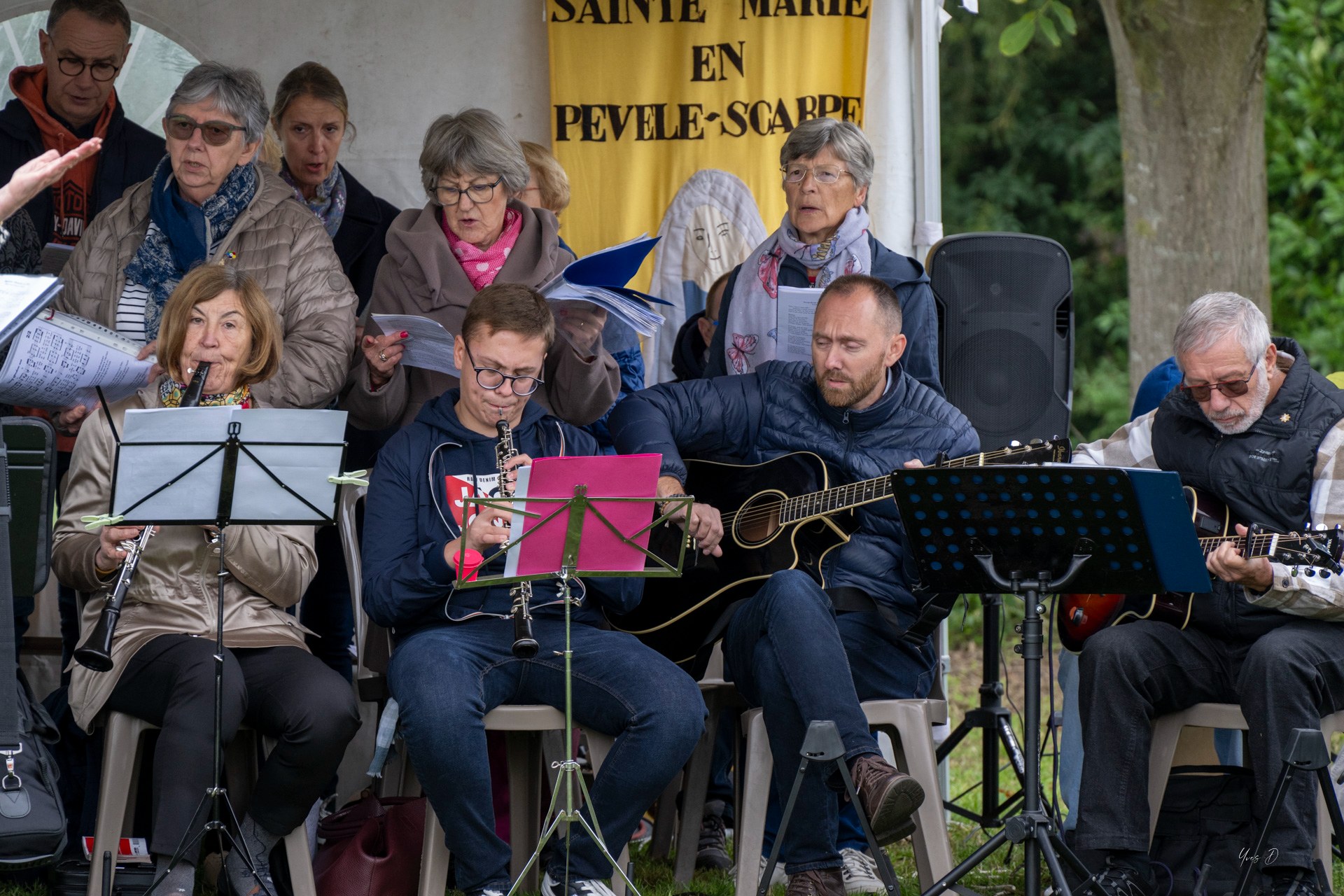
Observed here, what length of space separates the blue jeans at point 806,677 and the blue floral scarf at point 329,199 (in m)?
1.78

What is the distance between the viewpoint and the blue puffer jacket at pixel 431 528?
3.74 meters

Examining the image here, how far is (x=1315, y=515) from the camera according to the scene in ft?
12.8

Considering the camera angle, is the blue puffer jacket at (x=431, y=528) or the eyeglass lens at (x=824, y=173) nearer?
the blue puffer jacket at (x=431, y=528)

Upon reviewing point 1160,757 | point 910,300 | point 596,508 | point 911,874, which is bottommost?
point 911,874

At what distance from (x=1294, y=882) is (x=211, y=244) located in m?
3.04

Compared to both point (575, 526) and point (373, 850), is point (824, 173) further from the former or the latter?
point (373, 850)

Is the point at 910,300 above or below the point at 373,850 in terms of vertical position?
above

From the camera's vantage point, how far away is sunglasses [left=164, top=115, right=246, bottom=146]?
4.19 metres

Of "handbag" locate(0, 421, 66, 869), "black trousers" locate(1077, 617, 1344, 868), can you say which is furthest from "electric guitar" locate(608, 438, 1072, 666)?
"handbag" locate(0, 421, 66, 869)

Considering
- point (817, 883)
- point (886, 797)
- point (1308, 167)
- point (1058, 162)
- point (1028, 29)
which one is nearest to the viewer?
point (886, 797)

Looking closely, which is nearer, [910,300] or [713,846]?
[713,846]

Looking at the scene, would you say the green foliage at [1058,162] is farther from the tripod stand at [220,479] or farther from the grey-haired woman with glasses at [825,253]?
the tripod stand at [220,479]

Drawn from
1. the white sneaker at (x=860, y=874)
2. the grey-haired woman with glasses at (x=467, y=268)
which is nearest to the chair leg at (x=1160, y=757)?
the white sneaker at (x=860, y=874)

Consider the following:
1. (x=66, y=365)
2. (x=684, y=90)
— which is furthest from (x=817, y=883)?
(x=684, y=90)
